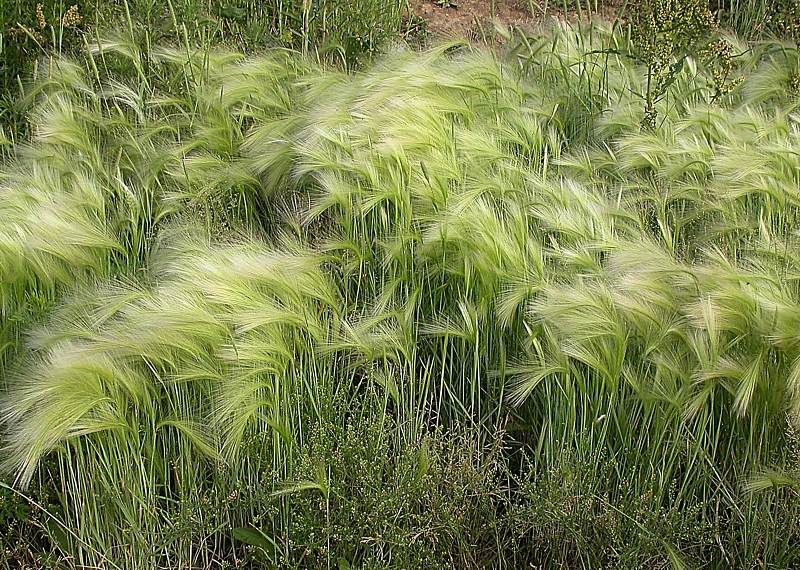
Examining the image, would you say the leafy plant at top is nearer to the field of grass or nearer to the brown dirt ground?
the field of grass

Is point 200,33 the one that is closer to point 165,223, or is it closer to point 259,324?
point 165,223

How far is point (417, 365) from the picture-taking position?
93.1 inches

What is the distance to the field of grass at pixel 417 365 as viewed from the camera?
197 cm

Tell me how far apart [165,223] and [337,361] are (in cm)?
Answer: 75

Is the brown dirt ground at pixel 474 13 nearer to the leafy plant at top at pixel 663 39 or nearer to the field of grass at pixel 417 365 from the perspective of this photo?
the leafy plant at top at pixel 663 39

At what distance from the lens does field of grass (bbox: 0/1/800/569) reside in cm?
197

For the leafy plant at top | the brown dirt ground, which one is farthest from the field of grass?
the brown dirt ground

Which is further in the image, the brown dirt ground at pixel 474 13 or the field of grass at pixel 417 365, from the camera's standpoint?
the brown dirt ground at pixel 474 13

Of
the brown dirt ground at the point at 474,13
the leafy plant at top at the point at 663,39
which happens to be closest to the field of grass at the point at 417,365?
the leafy plant at top at the point at 663,39

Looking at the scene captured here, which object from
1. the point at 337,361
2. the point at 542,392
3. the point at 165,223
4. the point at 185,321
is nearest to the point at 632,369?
the point at 542,392

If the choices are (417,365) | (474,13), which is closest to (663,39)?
(417,365)

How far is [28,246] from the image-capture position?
86.6 inches

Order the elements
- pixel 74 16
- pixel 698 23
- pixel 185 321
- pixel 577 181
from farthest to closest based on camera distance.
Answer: pixel 74 16
pixel 698 23
pixel 577 181
pixel 185 321

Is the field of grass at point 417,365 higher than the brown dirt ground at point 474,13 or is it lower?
lower
